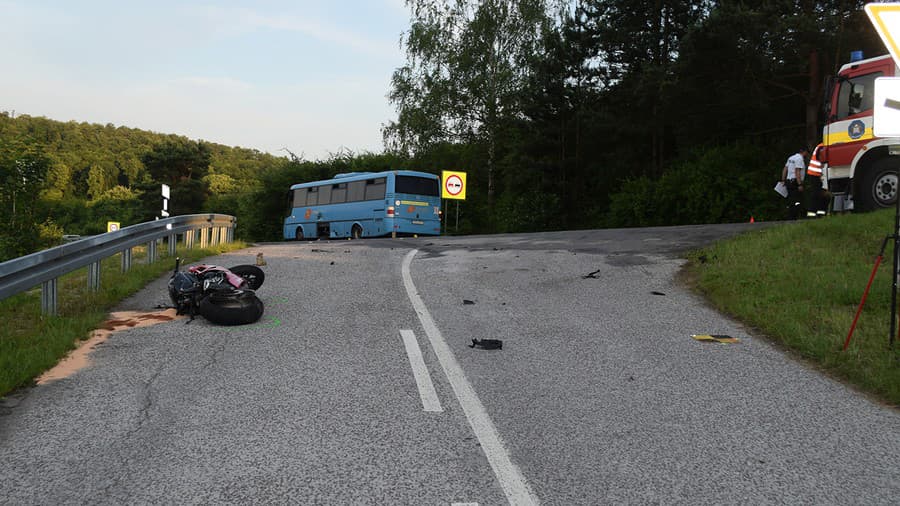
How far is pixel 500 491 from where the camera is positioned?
10.8 ft

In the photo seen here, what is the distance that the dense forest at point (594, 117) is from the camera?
22625mm

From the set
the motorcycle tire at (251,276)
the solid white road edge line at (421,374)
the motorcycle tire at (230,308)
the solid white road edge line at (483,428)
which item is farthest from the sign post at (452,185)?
the solid white road edge line at (421,374)

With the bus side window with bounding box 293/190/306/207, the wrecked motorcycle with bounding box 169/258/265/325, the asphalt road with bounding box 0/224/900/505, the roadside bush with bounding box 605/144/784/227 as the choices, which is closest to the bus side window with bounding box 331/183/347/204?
the bus side window with bounding box 293/190/306/207

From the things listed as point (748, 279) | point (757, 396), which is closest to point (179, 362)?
point (757, 396)

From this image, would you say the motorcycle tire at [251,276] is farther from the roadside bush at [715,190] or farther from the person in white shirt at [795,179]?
the roadside bush at [715,190]

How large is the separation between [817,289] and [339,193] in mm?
26678

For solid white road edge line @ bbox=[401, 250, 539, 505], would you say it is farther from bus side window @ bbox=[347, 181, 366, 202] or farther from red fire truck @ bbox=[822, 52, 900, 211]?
Result: bus side window @ bbox=[347, 181, 366, 202]

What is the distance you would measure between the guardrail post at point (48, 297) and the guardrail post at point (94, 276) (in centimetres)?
149

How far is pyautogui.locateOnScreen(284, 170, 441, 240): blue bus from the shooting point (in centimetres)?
2922

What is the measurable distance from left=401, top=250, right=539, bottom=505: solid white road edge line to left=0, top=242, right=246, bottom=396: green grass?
3207 mm

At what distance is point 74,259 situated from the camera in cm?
776

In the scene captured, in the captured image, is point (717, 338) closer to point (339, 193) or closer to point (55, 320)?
point (55, 320)

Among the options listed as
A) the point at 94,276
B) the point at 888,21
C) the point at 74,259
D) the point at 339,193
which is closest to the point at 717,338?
the point at 888,21

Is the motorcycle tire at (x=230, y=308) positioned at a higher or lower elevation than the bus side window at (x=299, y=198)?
lower
